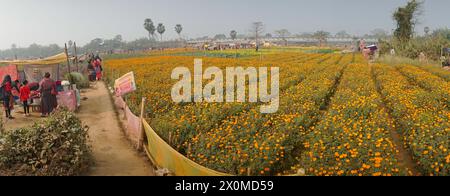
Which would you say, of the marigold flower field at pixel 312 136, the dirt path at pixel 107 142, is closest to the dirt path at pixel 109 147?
the dirt path at pixel 107 142

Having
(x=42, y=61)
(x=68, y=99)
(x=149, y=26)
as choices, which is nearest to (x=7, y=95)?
(x=68, y=99)

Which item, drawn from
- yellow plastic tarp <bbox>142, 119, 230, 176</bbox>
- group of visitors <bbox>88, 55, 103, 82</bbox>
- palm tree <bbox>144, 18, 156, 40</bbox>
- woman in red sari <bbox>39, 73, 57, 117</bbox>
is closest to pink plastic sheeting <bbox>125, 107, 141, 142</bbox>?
yellow plastic tarp <bbox>142, 119, 230, 176</bbox>

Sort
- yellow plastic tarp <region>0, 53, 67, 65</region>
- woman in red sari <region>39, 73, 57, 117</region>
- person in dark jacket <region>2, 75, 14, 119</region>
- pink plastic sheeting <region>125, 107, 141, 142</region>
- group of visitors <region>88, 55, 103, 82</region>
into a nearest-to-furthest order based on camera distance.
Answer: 1. pink plastic sheeting <region>125, 107, 141, 142</region>
2. person in dark jacket <region>2, 75, 14, 119</region>
3. woman in red sari <region>39, 73, 57, 117</region>
4. yellow plastic tarp <region>0, 53, 67, 65</region>
5. group of visitors <region>88, 55, 103, 82</region>

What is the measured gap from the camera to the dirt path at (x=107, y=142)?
308 inches

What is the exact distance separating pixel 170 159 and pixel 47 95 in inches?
333

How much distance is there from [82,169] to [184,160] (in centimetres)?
289

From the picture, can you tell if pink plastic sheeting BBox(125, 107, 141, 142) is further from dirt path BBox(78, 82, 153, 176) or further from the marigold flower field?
the marigold flower field

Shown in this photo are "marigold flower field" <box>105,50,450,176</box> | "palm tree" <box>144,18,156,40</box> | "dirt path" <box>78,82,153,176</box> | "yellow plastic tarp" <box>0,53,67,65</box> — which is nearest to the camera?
"marigold flower field" <box>105,50,450,176</box>

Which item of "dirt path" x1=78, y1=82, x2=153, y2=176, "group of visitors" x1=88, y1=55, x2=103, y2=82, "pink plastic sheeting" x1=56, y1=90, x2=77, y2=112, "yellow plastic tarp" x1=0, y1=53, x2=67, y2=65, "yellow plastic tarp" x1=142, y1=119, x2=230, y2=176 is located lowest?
"dirt path" x1=78, y1=82, x2=153, y2=176

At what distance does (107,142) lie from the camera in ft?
32.6

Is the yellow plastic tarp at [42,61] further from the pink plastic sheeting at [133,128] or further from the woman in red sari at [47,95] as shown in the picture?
the pink plastic sheeting at [133,128]

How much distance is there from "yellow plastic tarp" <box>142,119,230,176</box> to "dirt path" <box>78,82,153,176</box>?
1.14 feet

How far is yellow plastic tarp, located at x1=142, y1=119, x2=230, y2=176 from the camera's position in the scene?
5.71 meters

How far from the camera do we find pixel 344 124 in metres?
8.06
